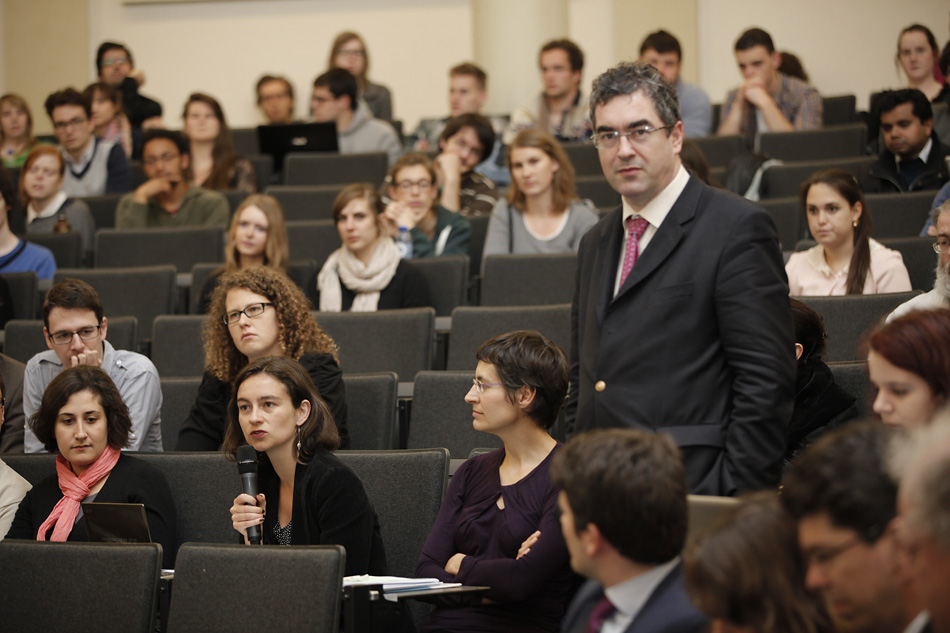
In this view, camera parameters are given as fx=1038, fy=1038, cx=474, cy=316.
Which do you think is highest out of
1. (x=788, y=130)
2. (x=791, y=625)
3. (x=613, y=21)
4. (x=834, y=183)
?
(x=613, y=21)

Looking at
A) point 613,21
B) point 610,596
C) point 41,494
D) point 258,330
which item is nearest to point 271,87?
point 613,21

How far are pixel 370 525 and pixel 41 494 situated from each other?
972mm

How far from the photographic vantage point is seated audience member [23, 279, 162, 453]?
319 cm

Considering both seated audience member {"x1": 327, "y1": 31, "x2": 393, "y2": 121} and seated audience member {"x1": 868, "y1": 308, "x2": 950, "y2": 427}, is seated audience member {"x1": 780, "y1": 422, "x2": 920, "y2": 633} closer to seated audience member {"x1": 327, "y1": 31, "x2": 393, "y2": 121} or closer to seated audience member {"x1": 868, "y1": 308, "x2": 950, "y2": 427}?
seated audience member {"x1": 868, "y1": 308, "x2": 950, "y2": 427}

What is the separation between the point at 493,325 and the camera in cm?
353

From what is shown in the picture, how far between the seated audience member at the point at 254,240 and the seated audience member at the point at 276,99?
268 centimetres

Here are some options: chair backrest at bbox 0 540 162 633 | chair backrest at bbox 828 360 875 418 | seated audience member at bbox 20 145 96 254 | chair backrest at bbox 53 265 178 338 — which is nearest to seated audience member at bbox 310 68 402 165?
seated audience member at bbox 20 145 96 254

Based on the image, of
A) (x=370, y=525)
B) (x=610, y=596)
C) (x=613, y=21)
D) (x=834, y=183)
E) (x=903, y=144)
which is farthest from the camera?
(x=613, y=21)

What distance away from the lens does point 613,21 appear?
7.67 metres

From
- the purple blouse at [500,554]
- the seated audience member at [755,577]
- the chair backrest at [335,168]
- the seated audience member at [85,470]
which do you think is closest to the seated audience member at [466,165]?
the chair backrest at [335,168]

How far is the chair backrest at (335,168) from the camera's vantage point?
5617 mm

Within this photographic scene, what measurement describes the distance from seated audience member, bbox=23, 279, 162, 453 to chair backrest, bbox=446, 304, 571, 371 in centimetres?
99

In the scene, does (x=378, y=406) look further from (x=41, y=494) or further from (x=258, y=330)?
(x=41, y=494)

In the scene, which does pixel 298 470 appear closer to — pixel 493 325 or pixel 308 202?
pixel 493 325
